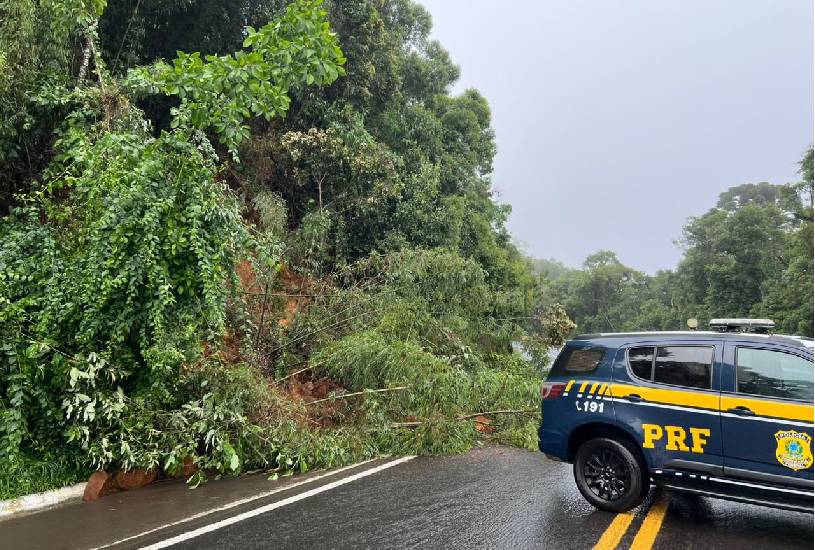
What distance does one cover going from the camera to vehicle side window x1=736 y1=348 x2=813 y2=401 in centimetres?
438

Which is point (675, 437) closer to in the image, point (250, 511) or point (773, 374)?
point (773, 374)

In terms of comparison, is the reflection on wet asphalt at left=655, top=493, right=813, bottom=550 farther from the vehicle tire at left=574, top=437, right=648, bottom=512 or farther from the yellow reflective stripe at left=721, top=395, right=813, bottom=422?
the yellow reflective stripe at left=721, top=395, right=813, bottom=422

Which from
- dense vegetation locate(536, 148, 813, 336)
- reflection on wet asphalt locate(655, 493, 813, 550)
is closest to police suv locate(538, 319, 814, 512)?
reflection on wet asphalt locate(655, 493, 813, 550)

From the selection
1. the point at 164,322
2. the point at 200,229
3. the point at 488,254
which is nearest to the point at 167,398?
the point at 164,322

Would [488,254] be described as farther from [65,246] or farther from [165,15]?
[65,246]

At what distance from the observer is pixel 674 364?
5016mm

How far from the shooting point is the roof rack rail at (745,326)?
16.4 feet

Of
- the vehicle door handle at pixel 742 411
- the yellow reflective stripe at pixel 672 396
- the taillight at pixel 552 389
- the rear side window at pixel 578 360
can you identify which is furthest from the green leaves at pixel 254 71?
the vehicle door handle at pixel 742 411

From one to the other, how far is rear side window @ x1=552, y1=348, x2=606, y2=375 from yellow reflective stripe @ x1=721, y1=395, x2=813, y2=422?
113 centimetres

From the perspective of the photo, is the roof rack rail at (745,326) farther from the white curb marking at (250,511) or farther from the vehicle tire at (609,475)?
the white curb marking at (250,511)

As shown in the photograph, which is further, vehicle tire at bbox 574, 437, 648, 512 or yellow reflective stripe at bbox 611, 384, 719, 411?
vehicle tire at bbox 574, 437, 648, 512

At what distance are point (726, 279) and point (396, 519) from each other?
4441 cm

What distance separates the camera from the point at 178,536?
181 inches

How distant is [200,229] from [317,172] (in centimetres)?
896
